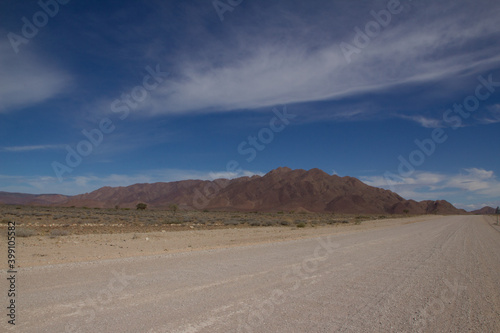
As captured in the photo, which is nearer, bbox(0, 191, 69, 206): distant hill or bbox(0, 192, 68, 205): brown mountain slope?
bbox(0, 191, 69, 206): distant hill

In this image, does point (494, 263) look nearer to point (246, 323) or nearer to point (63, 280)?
point (246, 323)

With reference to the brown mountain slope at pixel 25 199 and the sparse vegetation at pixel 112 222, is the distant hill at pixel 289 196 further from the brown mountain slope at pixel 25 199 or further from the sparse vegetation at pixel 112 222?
the sparse vegetation at pixel 112 222

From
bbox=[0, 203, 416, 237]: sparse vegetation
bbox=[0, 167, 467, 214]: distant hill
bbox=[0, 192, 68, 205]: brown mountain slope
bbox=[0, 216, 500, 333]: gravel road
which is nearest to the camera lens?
bbox=[0, 216, 500, 333]: gravel road

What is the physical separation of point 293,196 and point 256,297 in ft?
422

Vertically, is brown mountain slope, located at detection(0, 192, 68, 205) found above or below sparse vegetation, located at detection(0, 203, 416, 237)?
above

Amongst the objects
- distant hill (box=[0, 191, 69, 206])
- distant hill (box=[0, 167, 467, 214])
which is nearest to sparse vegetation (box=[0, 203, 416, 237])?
distant hill (box=[0, 167, 467, 214])

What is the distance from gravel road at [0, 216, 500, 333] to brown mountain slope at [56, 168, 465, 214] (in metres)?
111

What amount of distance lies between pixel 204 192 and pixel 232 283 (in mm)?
162148

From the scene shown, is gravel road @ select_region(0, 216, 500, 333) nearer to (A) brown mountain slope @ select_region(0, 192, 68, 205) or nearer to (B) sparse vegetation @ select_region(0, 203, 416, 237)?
(B) sparse vegetation @ select_region(0, 203, 416, 237)

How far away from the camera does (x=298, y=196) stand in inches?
5226

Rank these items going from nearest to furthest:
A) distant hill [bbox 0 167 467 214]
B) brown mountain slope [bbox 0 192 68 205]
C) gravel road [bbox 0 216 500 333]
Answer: gravel road [bbox 0 216 500 333]
distant hill [bbox 0 167 467 214]
brown mountain slope [bbox 0 192 68 205]

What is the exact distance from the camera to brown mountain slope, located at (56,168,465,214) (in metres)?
125

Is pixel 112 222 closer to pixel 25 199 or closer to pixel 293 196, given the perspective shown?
pixel 293 196

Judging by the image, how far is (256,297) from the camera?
6.28 m
